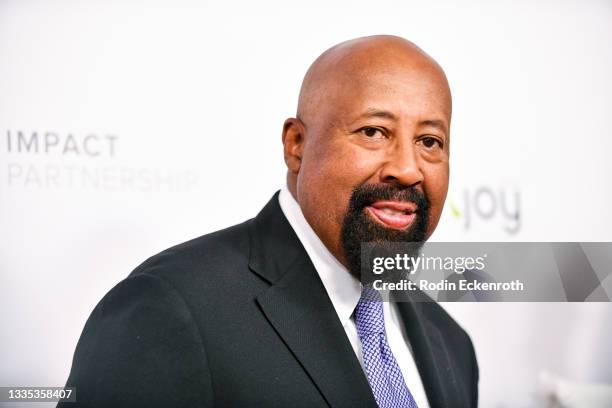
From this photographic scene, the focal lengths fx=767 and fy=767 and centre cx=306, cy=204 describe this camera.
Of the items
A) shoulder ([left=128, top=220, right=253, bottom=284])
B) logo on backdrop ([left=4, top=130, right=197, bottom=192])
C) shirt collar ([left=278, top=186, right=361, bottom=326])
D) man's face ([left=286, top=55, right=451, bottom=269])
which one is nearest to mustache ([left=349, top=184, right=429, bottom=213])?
man's face ([left=286, top=55, right=451, bottom=269])

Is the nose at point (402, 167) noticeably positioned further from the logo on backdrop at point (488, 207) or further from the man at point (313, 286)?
the logo on backdrop at point (488, 207)

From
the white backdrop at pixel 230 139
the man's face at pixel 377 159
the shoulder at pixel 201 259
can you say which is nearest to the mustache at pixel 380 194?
the man's face at pixel 377 159

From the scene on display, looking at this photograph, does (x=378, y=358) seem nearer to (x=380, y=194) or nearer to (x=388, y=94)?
(x=380, y=194)

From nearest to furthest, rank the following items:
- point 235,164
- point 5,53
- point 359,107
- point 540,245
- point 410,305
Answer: point 359,107
point 410,305
point 5,53
point 235,164
point 540,245

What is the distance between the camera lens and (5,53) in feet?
6.01

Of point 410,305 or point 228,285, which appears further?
point 410,305

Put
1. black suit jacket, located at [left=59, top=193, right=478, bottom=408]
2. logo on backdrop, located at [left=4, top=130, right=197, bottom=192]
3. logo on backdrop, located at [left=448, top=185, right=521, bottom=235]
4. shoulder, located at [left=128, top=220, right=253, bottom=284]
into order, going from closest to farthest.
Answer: black suit jacket, located at [left=59, top=193, right=478, bottom=408] < shoulder, located at [left=128, top=220, right=253, bottom=284] < logo on backdrop, located at [left=4, top=130, right=197, bottom=192] < logo on backdrop, located at [left=448, top=185, right=521, bottom=235]

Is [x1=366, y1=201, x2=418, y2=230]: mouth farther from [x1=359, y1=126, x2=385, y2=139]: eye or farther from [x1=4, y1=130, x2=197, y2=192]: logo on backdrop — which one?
[x1=4, y1=130, x2=197, y2=192]: logo on backdrop

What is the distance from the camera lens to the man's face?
4.73 ft

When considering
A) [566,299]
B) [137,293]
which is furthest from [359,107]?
[566,299]

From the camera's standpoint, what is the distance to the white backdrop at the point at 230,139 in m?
1.83

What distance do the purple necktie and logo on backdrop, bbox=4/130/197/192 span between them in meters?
0.68

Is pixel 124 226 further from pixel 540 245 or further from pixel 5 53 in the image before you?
pixel 540 245

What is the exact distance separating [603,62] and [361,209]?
120 centimetres
